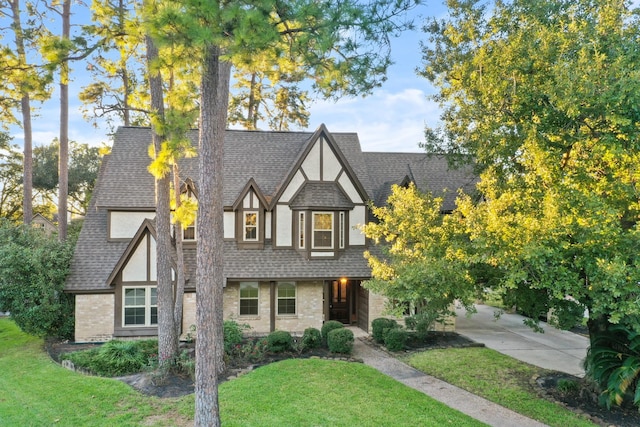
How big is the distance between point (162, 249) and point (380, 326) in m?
7.98

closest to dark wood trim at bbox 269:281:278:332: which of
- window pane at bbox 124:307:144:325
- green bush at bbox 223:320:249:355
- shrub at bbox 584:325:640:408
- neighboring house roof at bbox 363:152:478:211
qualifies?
green bush at bbox 223:320:249:355

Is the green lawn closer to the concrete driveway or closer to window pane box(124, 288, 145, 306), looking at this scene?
window pane box(124, 288, 145, 306)

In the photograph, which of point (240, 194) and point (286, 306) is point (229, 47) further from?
point (286, 306)

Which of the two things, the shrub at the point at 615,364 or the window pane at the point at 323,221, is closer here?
the shrub at the point at 615,364

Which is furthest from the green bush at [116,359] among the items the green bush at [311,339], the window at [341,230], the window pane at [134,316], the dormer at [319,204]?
the window at [341,230]

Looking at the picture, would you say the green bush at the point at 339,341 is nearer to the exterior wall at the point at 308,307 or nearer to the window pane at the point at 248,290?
the exterior wall at the point at 308,307

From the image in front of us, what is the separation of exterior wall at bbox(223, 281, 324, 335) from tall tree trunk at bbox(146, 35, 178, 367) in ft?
14.3

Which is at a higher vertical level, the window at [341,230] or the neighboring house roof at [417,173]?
the neighboring house roof at [417,173]

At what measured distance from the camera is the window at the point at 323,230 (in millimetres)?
16672

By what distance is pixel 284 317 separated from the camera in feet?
53.1

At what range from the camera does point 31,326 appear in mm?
13891

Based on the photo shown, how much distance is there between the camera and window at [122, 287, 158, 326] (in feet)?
49.1

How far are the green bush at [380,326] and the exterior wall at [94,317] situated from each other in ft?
31.3

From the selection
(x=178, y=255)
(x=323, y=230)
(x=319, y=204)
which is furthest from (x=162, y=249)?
(x=323, y=230)
